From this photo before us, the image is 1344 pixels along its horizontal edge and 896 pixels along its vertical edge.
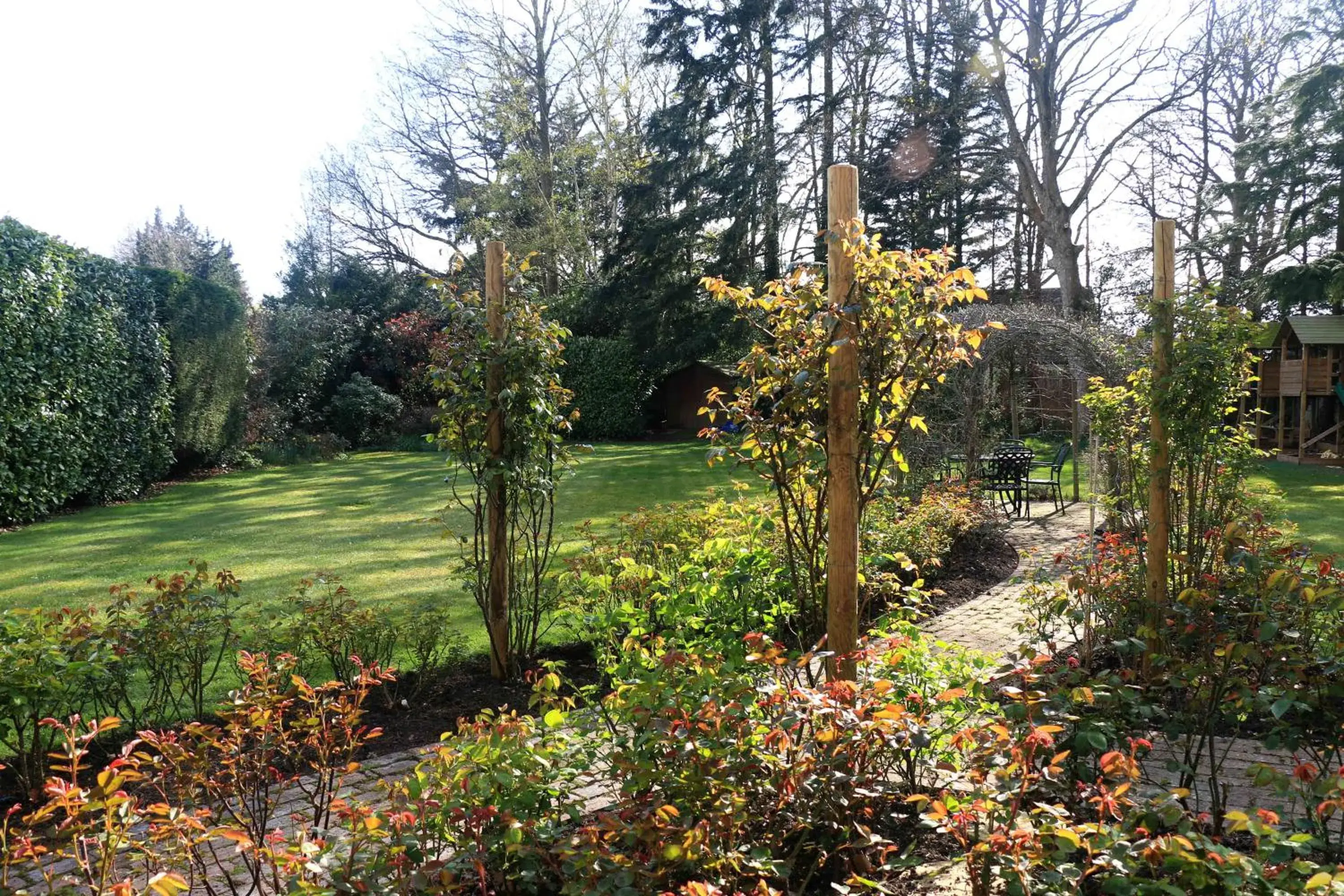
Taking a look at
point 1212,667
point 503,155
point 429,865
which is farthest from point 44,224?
point 503,155

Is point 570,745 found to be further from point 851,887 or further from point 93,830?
point 93,830

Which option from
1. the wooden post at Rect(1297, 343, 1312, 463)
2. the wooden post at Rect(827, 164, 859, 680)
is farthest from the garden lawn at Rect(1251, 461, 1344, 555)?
the wooden post at Rect(827, 164, 859, 680)

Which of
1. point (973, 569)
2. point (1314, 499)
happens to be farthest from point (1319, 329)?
point (973, 569)

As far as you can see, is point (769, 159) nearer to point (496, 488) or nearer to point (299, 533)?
point (299, 533)

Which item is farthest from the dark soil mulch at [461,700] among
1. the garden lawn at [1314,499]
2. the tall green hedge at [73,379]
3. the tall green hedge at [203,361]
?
the tall green hedge at [203,361]

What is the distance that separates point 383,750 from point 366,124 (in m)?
28.5

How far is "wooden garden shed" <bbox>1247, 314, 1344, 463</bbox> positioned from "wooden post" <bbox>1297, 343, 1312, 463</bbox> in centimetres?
1

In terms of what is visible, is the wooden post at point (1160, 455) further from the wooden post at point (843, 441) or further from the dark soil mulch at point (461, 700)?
the wooden post at point (843, 441)

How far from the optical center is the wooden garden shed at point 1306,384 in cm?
1609

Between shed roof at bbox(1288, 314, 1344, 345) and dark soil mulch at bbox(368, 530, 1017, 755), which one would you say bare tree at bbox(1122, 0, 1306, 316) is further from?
dark soil mulch at bbox(368, 530, 1017, 755)

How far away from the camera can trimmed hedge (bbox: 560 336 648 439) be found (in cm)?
2202

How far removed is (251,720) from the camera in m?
2.30

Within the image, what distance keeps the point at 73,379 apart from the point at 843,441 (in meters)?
11.4

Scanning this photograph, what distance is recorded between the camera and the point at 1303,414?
15898 mm
